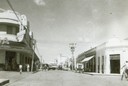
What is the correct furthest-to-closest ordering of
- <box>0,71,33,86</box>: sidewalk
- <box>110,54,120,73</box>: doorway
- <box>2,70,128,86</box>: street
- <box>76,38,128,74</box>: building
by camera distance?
<box>110,54,120,73</box>: doorway < <box>76,38,128,74</box>: building < <box>0,71,33,86</box>: sidewalk < <box>2,70,128,86</box>: street

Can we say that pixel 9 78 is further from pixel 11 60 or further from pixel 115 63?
pixel 115 63

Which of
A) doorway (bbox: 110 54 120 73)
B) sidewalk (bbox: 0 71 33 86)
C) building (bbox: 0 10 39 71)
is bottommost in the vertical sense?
sidewalk (bbox: 0 71 33 86)

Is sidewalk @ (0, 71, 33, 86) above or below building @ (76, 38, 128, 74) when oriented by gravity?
below

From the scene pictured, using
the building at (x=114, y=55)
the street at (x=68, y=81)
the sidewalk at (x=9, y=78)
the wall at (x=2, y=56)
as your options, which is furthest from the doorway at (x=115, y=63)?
the street at (x=68, y=81)

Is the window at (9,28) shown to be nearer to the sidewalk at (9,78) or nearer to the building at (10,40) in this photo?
the building at (10,40)

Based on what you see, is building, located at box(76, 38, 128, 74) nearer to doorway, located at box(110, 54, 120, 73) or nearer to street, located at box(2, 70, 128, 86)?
doorway, located at box(110, 54, 120, 73)

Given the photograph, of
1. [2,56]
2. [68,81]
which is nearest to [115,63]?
[2,56]

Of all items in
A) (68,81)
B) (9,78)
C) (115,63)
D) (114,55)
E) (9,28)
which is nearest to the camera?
(68,81)

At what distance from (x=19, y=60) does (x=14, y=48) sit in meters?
6.82

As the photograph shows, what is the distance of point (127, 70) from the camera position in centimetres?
2473

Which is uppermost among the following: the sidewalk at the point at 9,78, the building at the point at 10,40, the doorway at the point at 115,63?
the building at the point at 10,40

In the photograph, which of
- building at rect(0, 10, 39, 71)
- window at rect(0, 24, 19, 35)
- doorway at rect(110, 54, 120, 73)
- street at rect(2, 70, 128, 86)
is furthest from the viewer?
window at rect(0, 24, 19, 35)

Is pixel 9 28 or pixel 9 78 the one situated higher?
pixel 9 28

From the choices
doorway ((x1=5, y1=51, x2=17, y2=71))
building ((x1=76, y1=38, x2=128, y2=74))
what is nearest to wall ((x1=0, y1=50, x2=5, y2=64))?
doorway ((x1=5, y1=51, x2=17, y2=71))
